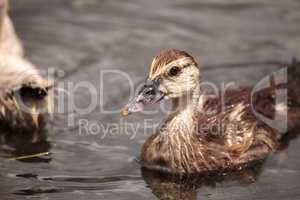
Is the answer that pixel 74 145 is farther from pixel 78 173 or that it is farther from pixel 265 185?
pixel 265 185

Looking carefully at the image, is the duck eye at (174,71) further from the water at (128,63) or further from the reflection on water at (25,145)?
the reflection on water at (25,145)

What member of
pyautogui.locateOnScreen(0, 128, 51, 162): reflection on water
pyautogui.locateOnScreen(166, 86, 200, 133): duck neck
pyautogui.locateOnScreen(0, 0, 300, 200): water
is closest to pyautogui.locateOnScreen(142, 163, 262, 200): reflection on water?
pyautogui.locateOnScreen(0, 0, 300, 200): water

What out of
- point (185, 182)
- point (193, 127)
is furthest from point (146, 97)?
point (185, 182)

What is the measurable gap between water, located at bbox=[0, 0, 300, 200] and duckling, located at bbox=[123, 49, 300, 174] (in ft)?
0.45

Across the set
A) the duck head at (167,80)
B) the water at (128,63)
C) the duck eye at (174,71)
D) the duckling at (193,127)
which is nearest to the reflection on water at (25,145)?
the water at (128,63)

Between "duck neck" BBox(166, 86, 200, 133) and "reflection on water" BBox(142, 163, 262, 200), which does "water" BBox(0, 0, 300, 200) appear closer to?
"reflection on water" BBox(142, 163, 262, 200)

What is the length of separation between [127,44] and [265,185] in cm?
363

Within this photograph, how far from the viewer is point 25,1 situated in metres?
11.1

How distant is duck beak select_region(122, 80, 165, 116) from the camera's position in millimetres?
6723

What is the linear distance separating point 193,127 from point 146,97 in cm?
61

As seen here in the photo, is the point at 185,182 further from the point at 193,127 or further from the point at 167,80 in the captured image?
the point at 167,80

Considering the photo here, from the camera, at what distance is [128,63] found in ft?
31.0

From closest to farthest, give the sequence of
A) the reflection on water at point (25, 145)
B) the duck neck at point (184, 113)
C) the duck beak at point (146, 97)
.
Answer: the duck beak at point (146, 97) → the duck neck at point (184, 113) → the reflection on water at point (25, 145)

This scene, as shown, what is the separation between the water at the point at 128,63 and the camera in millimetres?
6801
